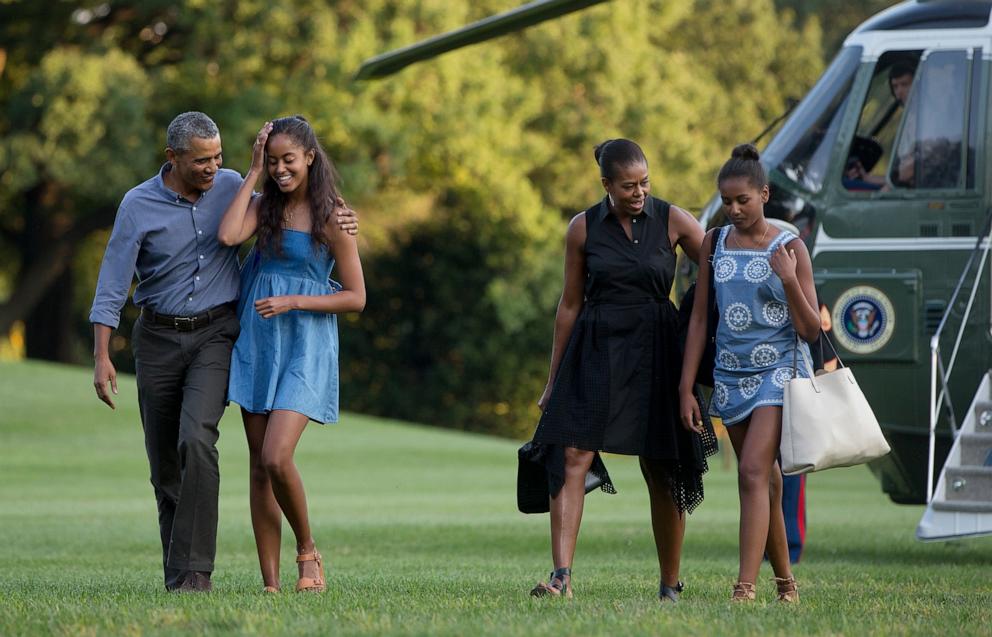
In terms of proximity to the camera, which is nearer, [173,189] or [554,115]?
[173,189]

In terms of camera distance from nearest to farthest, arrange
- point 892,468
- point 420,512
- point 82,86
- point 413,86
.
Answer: point 892,468
point 420,512
point 82,86
point 413,86

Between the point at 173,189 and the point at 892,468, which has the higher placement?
the point at 173,189

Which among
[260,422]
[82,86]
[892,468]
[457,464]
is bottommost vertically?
[457,464]

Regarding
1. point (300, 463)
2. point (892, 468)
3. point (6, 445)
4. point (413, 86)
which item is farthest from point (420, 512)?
point (413, 86)

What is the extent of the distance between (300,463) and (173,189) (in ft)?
58.4

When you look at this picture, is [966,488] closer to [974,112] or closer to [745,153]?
[974,112]

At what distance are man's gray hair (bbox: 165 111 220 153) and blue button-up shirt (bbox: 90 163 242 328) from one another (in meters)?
0.26

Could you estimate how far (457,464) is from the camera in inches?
992

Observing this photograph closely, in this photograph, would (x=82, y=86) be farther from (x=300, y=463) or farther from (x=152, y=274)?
(x=152, y=274)

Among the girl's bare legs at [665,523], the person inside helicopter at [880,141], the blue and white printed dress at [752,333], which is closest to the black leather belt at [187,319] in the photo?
the girl's bare legs at [665,523]

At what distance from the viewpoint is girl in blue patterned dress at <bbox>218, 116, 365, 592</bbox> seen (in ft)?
22.5

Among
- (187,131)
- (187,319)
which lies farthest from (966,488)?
(187,131)

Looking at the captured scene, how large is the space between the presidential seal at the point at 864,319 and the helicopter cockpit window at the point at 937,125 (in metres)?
0.71

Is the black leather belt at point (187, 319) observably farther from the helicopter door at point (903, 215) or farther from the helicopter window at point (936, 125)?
the helicopter window at point (936, 125)
